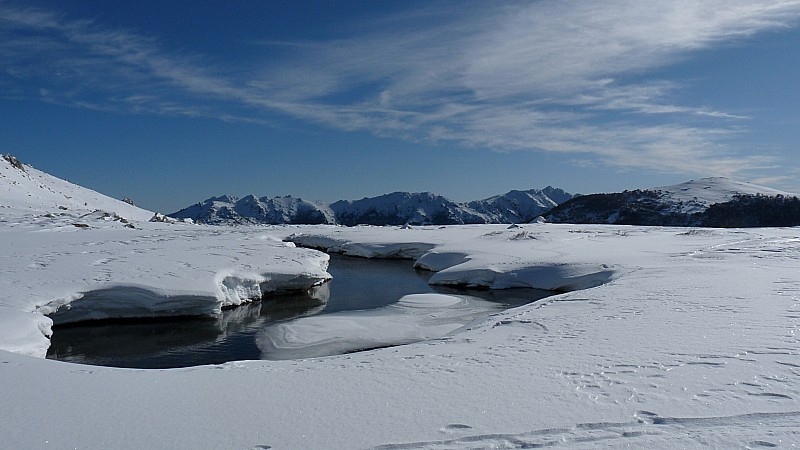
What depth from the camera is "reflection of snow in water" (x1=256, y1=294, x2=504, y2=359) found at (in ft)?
33.2

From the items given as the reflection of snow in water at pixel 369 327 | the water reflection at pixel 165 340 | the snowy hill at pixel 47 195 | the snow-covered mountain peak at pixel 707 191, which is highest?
the snow-covered mountain peak at pixel 707 191

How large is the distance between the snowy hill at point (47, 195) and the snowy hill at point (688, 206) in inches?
2921

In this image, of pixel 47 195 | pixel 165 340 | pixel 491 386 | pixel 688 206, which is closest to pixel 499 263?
pixel 165 340

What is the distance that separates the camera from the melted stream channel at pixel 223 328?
966 cm

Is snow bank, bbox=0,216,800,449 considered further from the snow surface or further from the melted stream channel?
the melted stream channel

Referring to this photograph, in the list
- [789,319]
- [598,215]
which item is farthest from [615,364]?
[598,215]

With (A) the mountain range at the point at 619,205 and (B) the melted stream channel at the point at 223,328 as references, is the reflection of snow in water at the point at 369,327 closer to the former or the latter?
(B) the melted stream channel at the point at 223,328

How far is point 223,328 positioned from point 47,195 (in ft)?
116

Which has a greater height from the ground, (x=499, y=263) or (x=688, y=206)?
(x=688, y=206)

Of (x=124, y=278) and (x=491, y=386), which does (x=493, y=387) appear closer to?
(x=491, y=386)

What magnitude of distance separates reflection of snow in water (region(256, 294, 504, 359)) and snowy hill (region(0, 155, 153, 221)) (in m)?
24.9

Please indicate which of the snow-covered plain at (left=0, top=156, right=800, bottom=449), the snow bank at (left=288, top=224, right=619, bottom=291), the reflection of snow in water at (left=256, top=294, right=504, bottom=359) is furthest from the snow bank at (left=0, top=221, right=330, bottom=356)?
the snow bank at (left=288, top=224, right=619, bottom=291)

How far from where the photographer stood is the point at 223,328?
39.8 feet

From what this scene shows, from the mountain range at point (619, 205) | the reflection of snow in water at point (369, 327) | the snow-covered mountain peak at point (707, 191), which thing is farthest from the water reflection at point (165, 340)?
the snow-covered mountain peak at point (707, 191)
